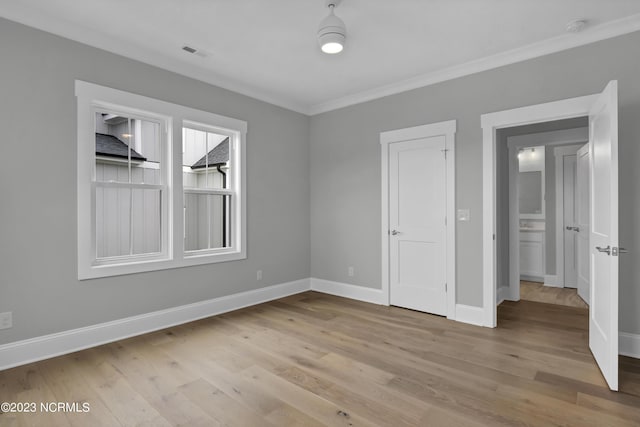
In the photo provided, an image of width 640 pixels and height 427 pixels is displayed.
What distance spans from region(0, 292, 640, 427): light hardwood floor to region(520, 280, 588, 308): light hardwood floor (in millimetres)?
1061

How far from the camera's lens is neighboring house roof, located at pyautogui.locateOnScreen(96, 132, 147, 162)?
10.8 ft

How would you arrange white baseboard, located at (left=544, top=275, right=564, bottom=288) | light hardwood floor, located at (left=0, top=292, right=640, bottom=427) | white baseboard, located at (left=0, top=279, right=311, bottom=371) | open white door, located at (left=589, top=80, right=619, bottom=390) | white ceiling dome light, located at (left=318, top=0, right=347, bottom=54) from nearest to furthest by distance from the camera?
light hardwood floor, located at (left=0, top=292, right=640, bottom=427), open white door, located at (left=589, top=80, right=619, bottom=390), white ceiling dome light, located at (left=318, top=0, right=347, bottom=54), white baseboard, located at (left=0, top=279, right=311, bottom=371), white baseboard, located at (left=544, top=275, right=564, bottom=288)

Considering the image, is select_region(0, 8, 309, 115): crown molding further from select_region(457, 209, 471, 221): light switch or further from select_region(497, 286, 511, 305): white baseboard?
select_region(497, 286, 511, 305): white baseboard

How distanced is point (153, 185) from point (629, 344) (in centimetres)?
463

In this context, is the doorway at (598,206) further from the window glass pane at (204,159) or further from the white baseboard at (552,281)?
the window glass pane at (204,159)

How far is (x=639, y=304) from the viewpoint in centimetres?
283

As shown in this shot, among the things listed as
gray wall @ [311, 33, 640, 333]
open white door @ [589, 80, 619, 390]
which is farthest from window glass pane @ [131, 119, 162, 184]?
open white door @ [589, 80, 619, 390]

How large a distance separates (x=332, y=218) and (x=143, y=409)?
3398 mm

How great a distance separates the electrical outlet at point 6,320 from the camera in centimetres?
261

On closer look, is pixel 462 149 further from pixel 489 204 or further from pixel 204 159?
pixel 204 159

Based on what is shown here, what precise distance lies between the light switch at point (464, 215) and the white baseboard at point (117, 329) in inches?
103

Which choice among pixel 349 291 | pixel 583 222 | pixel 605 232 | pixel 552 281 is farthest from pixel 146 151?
pixel 552 281

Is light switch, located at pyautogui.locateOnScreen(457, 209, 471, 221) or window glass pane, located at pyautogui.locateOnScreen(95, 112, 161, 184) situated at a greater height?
window glass pane, located at pyautogui.locateOnScreen(95, 112, 161, 184)

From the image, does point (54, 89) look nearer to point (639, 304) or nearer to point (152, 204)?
point (152, 204)
